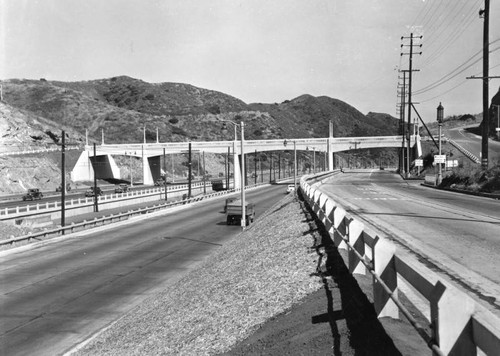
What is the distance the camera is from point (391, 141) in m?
99.9

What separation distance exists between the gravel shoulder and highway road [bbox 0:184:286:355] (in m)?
2.55

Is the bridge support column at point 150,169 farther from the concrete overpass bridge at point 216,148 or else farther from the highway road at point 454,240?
the highway road at point 454,240

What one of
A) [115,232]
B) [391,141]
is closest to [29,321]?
[115,232]

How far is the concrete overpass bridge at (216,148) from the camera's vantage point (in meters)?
100

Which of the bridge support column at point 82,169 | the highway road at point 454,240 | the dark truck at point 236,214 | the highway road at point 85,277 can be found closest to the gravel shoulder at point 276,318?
the highway road at point 454,240

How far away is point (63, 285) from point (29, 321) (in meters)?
5.61

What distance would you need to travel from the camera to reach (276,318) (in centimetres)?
882

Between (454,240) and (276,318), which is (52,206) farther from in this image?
(276,318)

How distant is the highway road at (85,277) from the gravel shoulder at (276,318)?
255 centimetres

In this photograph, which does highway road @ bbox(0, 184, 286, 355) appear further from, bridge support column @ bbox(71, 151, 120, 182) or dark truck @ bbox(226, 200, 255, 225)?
bridge support column @ bbox(71, 151, 120, 182)

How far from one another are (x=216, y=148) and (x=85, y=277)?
3333 inches

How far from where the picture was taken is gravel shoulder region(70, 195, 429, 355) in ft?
20.7

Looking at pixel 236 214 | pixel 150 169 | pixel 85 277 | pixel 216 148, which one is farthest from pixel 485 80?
pixel 150 169

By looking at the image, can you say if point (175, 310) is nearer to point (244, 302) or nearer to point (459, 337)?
point (244, 302)
